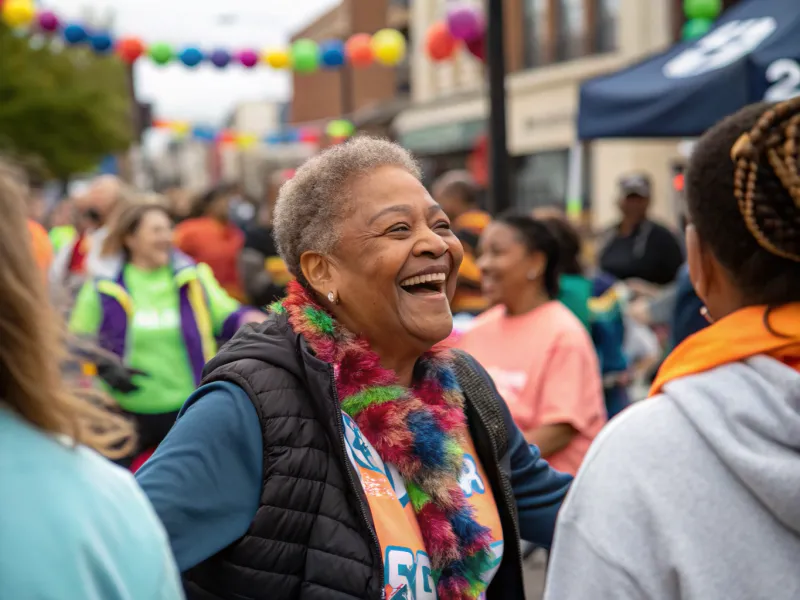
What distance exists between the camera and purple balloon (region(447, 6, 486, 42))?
367 inches

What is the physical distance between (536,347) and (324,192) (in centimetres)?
218

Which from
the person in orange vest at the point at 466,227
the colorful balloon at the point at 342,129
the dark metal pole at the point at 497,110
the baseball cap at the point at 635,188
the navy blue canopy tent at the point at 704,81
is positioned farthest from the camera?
the colorful balloon at the point at 342,129

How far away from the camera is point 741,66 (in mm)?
4996

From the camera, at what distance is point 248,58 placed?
13.9 meters

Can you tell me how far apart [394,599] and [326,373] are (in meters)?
0.49

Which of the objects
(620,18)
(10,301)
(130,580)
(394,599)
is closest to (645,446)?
(394,599)

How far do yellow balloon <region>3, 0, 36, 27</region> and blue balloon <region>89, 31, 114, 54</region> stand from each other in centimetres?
93

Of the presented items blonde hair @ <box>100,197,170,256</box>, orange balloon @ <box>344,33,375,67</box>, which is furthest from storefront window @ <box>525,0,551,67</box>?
blonde hair @ <box>100,197,170,256</box>

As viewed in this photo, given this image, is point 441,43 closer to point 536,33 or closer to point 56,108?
point 536,33

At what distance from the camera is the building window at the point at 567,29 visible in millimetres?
Result: 23438

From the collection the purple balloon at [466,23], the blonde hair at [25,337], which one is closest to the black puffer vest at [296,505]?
the blonde hair at [25,337]

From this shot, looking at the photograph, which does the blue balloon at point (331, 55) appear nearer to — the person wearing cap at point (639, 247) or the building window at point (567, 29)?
the person wearing cap at point (639, 247)

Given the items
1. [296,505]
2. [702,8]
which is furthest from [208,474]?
[702,8]

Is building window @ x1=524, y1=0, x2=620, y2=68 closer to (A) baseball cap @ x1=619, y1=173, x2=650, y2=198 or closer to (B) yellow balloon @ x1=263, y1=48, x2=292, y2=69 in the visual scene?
(B) yellow balloon @ x1=263, y1=48, x2=292, y2=69
